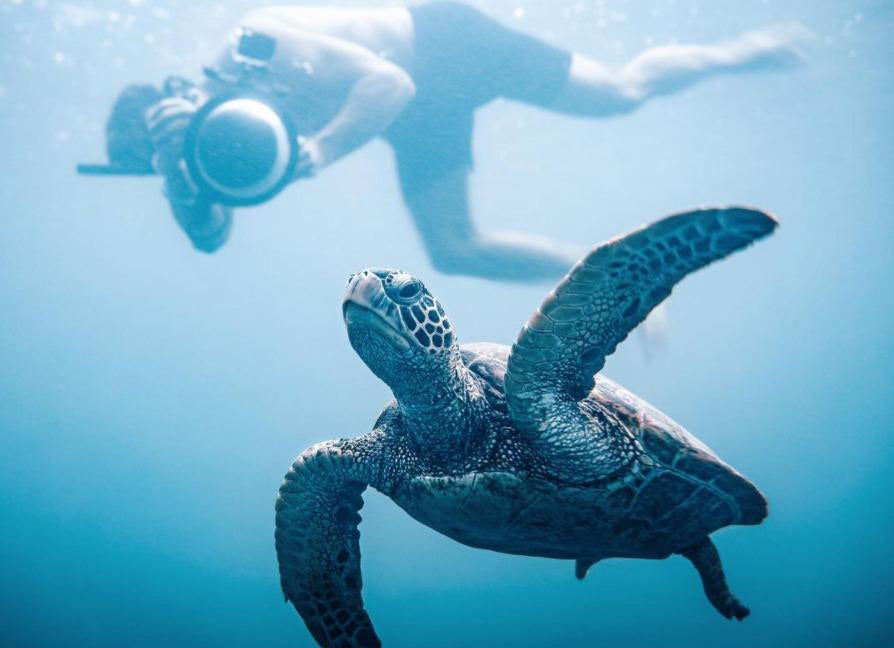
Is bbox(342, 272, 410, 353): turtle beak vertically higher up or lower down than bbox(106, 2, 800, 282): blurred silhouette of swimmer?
lower down

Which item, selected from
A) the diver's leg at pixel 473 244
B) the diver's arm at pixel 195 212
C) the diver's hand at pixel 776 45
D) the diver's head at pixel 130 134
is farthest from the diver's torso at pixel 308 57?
the diver's hand at pixel 776 45

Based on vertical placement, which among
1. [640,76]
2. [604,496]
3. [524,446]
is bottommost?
[604,496]

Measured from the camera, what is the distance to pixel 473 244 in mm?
5125

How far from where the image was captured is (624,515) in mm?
1896

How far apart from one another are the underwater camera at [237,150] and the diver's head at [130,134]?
545 millimetres

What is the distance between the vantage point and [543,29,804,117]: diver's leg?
5570 millimetres

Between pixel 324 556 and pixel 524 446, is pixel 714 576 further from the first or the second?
pixel 324 556

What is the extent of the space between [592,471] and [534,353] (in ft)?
1.90

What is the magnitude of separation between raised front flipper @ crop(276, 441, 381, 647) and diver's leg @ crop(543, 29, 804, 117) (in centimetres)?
518

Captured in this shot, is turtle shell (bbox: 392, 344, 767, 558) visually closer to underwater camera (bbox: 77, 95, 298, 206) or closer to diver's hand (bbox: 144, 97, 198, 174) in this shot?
underwater camera (bbox: 77, 95, 298, 206)

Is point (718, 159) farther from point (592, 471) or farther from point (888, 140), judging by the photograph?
point (592, 471)

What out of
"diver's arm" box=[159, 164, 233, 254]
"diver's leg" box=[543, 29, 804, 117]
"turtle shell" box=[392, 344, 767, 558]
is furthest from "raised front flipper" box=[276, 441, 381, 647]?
"diver's leg" box=[543, 29, 804, 117]

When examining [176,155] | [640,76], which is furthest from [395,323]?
[640,76]

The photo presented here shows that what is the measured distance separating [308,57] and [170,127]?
4.87ft
